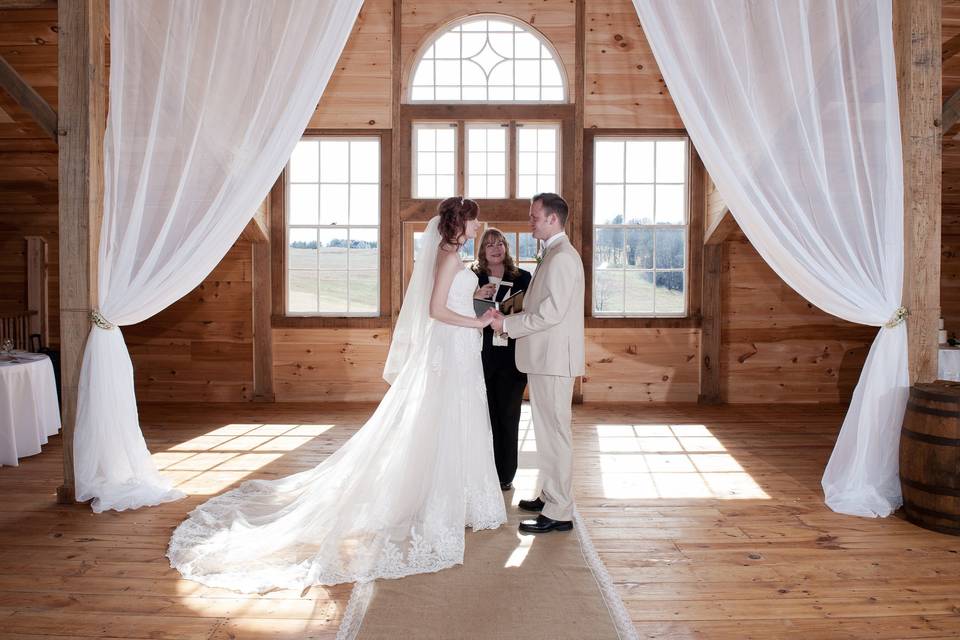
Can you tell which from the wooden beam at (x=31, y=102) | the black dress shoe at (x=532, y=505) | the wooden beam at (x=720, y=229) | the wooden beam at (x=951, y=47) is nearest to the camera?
the black dress shoe at (x=532, y=505)

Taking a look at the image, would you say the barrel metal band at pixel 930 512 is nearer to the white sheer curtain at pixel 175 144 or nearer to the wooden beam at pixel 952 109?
the wooden beam at pixel 952 109

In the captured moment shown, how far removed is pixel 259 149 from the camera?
12.0 ft

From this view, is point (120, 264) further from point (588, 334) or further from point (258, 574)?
point (588, 334)

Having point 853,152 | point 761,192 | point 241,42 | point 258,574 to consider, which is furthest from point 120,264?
point 853,152

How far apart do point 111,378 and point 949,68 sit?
609cm

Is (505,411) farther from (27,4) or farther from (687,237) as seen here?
(687,237)

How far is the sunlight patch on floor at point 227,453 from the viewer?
13.5 feet

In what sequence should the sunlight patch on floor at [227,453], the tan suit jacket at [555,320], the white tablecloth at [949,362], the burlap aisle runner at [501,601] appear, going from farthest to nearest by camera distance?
the white tablecloth at [949,362] → the sunlight patch on floor at [227,453] → the tan suit jacket at [555,320] → the burlap aisle runner at [501,601]

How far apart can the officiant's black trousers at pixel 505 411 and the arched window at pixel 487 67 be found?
3.68m

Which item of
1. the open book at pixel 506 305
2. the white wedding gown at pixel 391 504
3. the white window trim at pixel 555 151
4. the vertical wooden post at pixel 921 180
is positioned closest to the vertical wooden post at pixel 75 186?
the white wedding gown at pixel 391 504

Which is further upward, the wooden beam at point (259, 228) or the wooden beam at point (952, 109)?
the wooden beam at point (952, 109)

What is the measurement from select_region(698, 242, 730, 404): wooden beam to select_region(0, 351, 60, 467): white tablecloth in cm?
539

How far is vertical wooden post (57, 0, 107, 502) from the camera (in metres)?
3.62

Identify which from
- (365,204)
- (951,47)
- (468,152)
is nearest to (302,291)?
(365,204)
